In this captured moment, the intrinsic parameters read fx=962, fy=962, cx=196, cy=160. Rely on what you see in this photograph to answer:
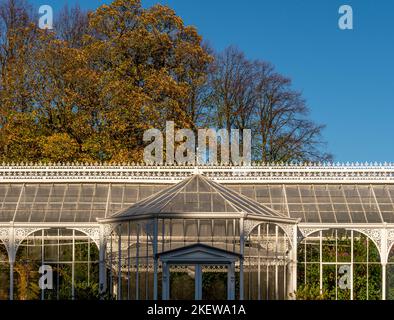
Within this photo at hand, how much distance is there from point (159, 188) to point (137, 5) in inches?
818

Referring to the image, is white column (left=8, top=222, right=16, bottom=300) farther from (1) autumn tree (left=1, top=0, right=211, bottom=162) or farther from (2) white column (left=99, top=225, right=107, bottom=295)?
(1) autumn tree (left=1, top=0, right=211, bottom=162)

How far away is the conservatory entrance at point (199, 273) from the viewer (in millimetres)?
30875

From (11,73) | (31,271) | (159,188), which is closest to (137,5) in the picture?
(11,73)

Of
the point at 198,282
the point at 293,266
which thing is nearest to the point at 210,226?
the point at 198,282

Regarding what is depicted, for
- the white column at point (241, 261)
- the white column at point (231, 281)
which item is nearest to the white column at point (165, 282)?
the white column at point (231, 281)

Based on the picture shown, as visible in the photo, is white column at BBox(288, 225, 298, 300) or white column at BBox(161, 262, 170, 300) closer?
white column at BBox(161, 262, 170, 300)

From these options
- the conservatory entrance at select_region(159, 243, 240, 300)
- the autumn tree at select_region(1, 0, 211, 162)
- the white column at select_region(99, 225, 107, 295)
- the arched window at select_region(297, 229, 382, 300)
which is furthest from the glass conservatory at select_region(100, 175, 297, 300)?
the autumn tree at select_region(1, 0, 211, 162)

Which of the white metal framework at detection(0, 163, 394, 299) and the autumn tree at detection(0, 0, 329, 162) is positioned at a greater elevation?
the autumn tree at detection(0, 0, 329, 162)

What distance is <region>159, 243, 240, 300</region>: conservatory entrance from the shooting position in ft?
101

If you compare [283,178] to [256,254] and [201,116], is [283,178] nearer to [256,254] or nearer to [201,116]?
[256,254]

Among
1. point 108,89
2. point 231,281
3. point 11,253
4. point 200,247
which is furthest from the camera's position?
point 108,89

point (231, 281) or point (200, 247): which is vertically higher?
point (200, 247)

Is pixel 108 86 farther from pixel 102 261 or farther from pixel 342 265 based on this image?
pixel 342 265

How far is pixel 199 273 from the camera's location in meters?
31.2
